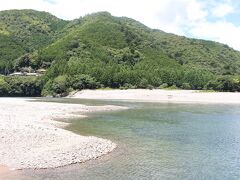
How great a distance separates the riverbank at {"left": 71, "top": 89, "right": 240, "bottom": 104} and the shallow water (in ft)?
172

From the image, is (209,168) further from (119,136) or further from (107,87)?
(107,87)

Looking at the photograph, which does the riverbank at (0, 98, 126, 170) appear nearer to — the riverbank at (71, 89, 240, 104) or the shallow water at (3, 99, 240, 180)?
the shallow water at (3, 99, 240, 180)

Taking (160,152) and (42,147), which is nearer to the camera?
(42,147)

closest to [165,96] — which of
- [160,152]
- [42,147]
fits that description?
[160,152]

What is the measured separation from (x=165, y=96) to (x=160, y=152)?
8514cm

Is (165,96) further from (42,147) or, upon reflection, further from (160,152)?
(42,147)

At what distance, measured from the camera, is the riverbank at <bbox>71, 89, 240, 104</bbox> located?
106188 millimetres

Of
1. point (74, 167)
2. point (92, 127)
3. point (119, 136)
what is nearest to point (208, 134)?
point (119, 136)

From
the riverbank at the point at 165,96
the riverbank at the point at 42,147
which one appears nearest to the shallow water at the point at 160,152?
the riverbank at the point at 42,147

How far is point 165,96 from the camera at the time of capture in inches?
4616

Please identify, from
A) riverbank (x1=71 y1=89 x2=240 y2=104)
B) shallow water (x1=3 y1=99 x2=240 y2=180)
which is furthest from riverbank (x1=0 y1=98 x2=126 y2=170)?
riverbank (x1=71 y1=89 x2=240 y2=104)

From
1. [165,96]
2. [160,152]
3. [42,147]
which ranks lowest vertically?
[160,152]

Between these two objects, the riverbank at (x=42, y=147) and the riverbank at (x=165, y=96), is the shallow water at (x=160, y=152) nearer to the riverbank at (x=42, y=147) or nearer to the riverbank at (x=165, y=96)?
the riverbank at (x=42, y=147)

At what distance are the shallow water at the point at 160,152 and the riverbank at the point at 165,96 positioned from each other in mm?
52339
